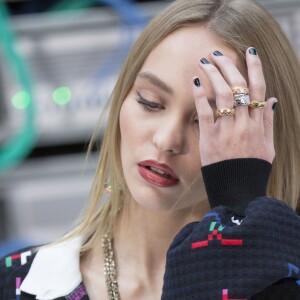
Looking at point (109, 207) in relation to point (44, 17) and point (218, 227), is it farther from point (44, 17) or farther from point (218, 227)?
point (44, 17)

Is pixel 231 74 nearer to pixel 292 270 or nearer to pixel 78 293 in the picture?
pixel 292 270

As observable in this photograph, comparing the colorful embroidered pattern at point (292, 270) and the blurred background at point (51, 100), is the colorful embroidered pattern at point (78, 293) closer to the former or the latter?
the colorful embroidered pattern at point (292, 270)

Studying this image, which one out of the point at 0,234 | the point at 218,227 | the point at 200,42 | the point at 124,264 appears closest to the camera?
the point at 218,227

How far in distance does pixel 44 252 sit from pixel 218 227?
0.40m

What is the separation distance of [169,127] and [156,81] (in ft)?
0.26

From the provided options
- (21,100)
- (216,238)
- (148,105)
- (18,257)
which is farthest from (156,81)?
(21,100)

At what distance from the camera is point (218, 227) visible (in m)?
0.94

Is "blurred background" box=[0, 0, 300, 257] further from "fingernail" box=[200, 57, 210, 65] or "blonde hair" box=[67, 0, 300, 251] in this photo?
"fingernail" box=[200, 57, 210, 65]

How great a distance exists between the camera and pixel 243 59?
108 cm

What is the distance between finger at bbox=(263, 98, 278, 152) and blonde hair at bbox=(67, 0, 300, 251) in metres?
0.07

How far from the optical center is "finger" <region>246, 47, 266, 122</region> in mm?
1009

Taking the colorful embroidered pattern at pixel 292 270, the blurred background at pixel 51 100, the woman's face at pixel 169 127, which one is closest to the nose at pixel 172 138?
the woman's face at pixel 169 127

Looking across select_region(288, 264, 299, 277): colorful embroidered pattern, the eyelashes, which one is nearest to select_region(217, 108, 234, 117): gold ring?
the eyelashes

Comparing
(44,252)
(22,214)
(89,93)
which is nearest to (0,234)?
(22,214)
